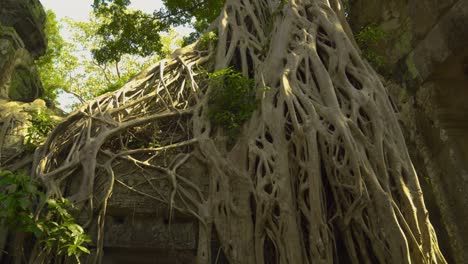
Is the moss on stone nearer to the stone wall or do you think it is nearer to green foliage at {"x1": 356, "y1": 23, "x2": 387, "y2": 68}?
the stone wall

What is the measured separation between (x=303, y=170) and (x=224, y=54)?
81.4 inches

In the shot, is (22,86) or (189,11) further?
(189,11)

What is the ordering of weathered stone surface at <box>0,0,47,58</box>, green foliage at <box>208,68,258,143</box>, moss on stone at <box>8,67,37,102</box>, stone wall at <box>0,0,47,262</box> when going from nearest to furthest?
green foliage at <box>208,68,258,143</box>, stone wall at <box>0,0,47,262</box>, moss on stone at <box>8,67,37,102</box>, weathered stone surface at <box>0,0,47,58</box>

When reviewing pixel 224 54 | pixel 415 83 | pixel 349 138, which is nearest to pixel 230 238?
pixel 349 138

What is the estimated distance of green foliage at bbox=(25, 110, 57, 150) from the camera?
348cm

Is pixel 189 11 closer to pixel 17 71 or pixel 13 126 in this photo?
pixel 17 71

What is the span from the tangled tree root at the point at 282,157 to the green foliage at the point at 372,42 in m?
0.42

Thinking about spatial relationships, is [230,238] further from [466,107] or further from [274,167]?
[466,107]

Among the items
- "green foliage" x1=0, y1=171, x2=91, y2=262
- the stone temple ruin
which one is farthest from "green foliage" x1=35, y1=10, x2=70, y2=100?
"green foliage" x1=0, y1=171, x2=91, y2=262

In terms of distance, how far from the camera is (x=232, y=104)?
3.38 meters

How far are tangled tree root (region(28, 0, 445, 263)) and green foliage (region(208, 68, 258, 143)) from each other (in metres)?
0.09

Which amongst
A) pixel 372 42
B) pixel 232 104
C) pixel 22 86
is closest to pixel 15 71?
pixel 22 86

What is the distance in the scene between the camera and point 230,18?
184 inches

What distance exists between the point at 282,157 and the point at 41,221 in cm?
174
